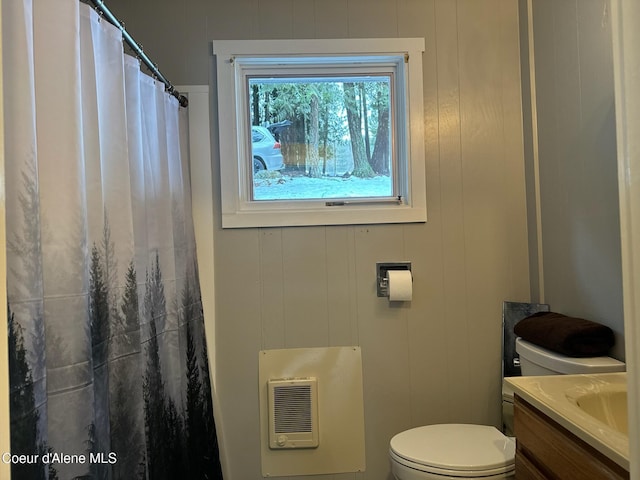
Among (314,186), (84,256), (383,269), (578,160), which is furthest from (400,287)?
(84,256)

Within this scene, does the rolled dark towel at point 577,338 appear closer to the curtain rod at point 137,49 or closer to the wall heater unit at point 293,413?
the wall heater unit at point 293,413

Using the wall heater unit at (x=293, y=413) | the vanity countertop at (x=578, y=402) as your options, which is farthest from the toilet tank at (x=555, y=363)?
the wall heater unit at (x=293, y=413)

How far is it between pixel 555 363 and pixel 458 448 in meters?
0.44

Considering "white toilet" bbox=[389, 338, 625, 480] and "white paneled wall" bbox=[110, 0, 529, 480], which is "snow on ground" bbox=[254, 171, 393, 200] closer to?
"white paneled wall" bbox=[110, 0, 529, 480]

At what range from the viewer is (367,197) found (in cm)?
206

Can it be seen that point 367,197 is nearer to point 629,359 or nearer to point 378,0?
point 378,0

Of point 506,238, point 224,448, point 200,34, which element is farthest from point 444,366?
point 200,34

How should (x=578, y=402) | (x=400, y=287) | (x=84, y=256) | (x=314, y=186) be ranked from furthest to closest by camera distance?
(x=314, y=186) < (x=400, y=287) < (x=578, y=402) < (x=84, y=256)

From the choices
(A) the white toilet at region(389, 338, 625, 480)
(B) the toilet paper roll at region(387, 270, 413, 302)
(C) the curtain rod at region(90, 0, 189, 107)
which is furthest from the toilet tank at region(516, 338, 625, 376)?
(C) the curtain rod at region(90, 0, 189, 107)

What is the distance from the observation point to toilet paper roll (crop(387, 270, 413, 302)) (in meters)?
1.88

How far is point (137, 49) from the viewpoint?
1.42 meters

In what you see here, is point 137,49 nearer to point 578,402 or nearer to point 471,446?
point 578,402

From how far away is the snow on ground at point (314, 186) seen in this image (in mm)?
2049

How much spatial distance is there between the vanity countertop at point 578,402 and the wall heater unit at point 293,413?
956 millimetres
